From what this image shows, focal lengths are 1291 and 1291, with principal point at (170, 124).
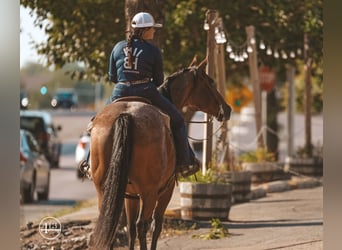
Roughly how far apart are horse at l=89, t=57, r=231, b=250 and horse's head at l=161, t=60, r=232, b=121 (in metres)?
1.46

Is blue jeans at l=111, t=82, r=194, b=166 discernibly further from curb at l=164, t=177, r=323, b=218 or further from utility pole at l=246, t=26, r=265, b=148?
utility pole at l=246, t=26, r=265, b=148

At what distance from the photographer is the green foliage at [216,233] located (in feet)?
55.1

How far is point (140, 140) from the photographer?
41.4ft

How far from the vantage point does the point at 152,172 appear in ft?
42.0

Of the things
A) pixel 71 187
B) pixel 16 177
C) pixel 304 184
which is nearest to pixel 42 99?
pixel 71 187

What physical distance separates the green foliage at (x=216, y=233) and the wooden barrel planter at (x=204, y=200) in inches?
45.0

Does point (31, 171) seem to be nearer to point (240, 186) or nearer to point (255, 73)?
point (255, 73)

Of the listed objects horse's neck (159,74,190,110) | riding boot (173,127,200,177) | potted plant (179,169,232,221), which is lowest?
potted plant (179,169,232,221)

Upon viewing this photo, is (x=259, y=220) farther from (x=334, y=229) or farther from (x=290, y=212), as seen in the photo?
(x=334, y=229)

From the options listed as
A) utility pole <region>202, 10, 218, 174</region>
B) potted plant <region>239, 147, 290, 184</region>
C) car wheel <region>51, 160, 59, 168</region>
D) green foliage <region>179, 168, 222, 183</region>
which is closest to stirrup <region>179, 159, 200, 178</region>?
green foliage <region>179, 168, 222, 183</region>

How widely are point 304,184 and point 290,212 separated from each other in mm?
6376

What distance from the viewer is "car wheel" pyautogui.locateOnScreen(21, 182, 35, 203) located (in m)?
28.2

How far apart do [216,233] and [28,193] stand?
487 inches

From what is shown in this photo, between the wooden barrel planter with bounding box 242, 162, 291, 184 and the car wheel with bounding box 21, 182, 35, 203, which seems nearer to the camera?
the wooden barrel planter with bounding box 242, 162, 291, 184
